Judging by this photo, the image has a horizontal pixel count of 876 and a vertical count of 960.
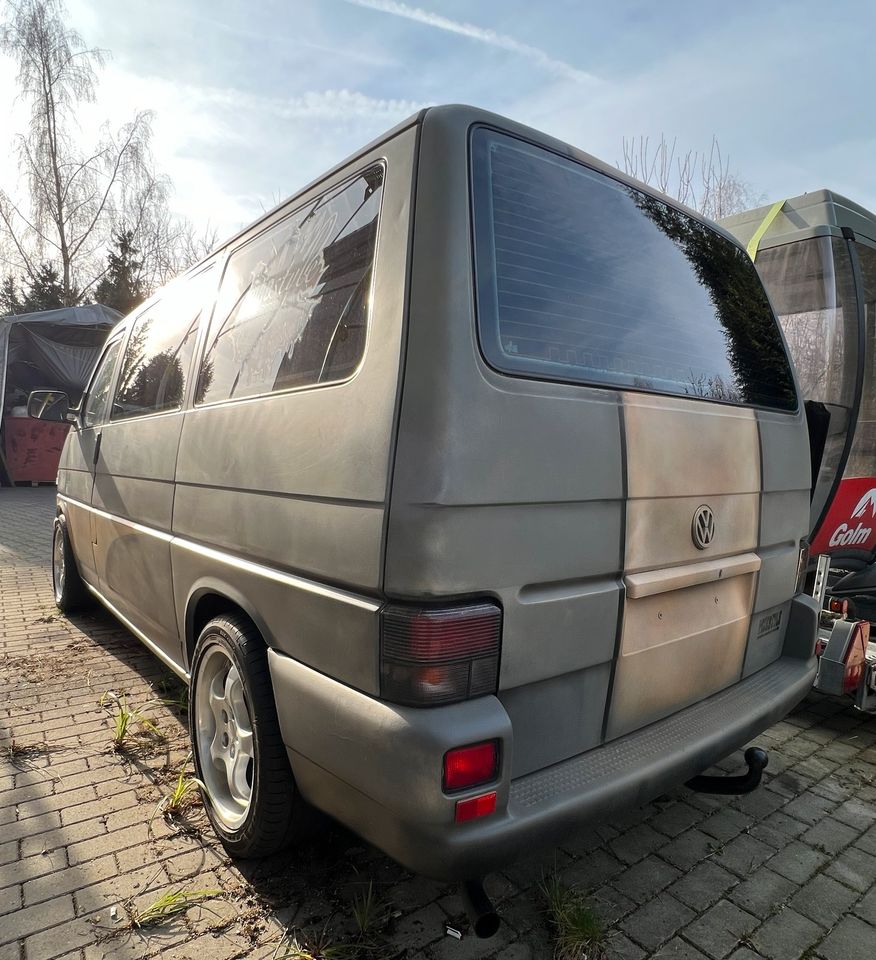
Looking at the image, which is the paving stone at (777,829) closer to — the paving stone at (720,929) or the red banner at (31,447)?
the paving stone at (720,929)

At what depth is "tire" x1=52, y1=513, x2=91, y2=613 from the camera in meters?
4.82

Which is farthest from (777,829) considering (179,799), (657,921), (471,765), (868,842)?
(179,799)

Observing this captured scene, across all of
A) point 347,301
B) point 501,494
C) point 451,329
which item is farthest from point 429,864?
point 347,301

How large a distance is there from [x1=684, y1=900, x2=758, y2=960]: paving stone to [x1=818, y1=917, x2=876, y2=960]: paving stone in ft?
0.64

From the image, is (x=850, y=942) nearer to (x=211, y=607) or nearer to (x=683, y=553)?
(x=683, y=553)

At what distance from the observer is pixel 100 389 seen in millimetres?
4324

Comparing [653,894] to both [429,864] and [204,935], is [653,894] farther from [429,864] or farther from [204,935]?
[204,935]

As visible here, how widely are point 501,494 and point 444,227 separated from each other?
0.66 meters

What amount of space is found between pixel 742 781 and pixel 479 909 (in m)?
1.16

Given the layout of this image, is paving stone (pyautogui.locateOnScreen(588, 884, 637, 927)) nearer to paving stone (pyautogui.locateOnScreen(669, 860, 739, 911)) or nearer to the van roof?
paving stone (pyautogui.locateOnScreen(669, 860, 739, 911))

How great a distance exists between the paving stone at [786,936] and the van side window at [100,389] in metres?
4.01

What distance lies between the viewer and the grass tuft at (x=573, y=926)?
1.81 meters

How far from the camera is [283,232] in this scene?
7.56ft

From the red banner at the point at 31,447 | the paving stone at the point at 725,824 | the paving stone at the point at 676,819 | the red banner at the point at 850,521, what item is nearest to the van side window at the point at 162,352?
the paving stone at the point at 676,819
